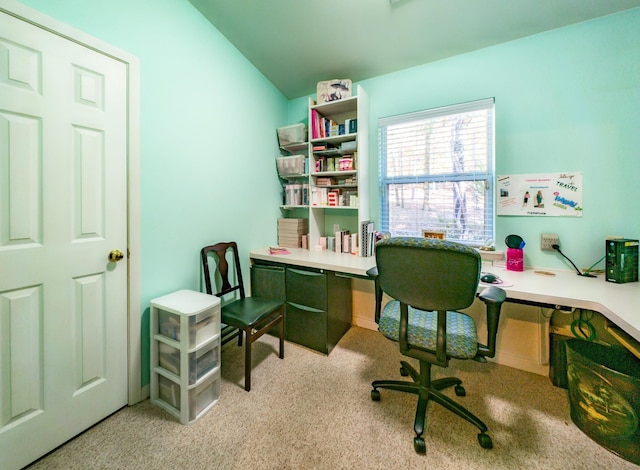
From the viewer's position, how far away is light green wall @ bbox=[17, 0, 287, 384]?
147 centimetres

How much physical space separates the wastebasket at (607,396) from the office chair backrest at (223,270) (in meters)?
2.31

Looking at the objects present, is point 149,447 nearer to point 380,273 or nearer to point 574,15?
point 380,273

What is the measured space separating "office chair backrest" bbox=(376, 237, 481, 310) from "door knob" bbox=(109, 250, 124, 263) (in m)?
1.53

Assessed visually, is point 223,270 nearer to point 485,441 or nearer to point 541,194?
point 485,441

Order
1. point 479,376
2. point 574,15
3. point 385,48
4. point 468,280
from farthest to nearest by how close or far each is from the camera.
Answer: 1. point 385,48
2. point 479,376
3. point 574,15
4. point 468,280

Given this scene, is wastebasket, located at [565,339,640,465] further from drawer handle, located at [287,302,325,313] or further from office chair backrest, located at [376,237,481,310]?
drawer handle, located at [287,302,325,313]

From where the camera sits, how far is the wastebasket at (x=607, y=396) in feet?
3.68

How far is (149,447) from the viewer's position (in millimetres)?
1218

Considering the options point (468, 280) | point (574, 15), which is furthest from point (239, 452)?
point (574, 15)

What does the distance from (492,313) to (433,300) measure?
302 mm

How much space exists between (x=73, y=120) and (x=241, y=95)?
1375 mm

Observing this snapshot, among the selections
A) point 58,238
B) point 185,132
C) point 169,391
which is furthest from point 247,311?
point 185,132

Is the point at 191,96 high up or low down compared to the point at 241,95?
down

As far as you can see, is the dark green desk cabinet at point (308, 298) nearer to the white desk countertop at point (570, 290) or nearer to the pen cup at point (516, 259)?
the white desk countertop at point (570, 290)
